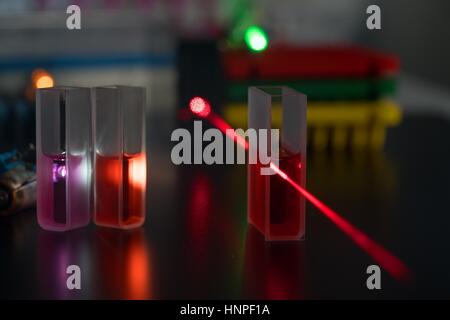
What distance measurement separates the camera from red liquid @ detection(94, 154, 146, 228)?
1.13 meters

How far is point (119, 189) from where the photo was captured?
44.5 inches

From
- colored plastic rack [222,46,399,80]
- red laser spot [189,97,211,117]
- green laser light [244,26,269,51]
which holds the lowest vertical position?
red laser spot [189,97,211,117]

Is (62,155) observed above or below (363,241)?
above

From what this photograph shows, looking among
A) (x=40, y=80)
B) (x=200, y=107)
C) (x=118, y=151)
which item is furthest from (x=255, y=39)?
(x=118, y=151)

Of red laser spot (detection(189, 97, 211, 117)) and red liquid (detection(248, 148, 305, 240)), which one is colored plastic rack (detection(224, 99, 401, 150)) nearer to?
red laser spot (detection(189, 97, 211, 117))

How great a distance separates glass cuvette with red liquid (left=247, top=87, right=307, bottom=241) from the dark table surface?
0.03m

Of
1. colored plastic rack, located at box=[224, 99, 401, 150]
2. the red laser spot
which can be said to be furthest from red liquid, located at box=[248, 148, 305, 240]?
the red laser spot

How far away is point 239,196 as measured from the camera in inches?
55.1

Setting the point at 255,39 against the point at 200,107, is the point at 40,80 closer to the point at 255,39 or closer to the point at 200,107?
the point at 200,107

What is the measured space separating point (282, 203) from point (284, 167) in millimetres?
48

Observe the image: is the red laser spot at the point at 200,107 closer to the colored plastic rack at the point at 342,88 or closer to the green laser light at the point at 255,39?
the green laser light at the point at 255,39

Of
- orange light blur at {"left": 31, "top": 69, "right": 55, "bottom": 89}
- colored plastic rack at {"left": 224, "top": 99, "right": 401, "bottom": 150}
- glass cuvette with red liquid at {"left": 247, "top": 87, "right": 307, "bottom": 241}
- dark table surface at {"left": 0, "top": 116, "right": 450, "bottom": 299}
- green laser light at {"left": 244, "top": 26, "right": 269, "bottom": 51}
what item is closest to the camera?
dark table surface at {"left": 0, "top": 116, "right": 450, "bottom": 299}

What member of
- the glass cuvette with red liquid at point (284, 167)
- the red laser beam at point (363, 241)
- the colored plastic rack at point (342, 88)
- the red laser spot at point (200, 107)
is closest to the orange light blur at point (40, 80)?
the red laser spot at point (200, 107)

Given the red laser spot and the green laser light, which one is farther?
the red laser spot
